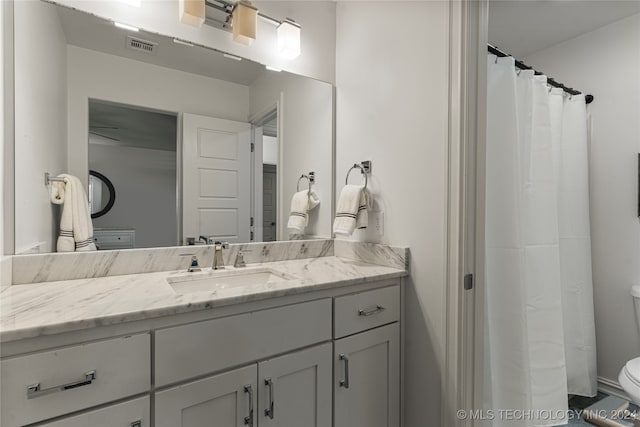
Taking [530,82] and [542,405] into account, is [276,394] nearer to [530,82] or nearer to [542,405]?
[542,405]

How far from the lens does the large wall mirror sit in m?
1.14

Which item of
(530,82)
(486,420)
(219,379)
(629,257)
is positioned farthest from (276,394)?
(629,257)

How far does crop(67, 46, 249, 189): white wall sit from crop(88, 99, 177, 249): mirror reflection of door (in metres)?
0.03

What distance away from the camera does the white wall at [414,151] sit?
1.27 m

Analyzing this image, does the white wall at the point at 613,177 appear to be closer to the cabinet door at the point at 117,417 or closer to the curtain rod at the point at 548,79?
the curtain rod at the point at 548,79

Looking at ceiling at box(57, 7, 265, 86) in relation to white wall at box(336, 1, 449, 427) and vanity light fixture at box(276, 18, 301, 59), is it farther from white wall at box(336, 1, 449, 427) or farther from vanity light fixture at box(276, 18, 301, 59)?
white wall at box(336, 1, 449, 427)

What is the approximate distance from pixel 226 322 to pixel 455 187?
916mm

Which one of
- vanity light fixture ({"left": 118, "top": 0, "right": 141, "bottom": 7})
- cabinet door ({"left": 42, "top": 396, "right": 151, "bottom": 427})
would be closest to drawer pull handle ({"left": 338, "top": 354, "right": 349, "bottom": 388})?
cabinet door ({"left": 42, "top": 396, "right": 151, "bottom": 427})

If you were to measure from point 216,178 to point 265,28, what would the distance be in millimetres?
793

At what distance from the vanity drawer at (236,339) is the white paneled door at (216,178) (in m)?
0.63

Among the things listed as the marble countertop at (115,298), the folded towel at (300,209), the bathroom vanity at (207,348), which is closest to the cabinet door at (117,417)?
the bathroom vanity at (207,348)

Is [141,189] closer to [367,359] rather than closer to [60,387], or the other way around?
[60,387]

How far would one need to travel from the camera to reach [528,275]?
5.33 feet

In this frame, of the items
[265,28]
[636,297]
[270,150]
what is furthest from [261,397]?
[636,297]
